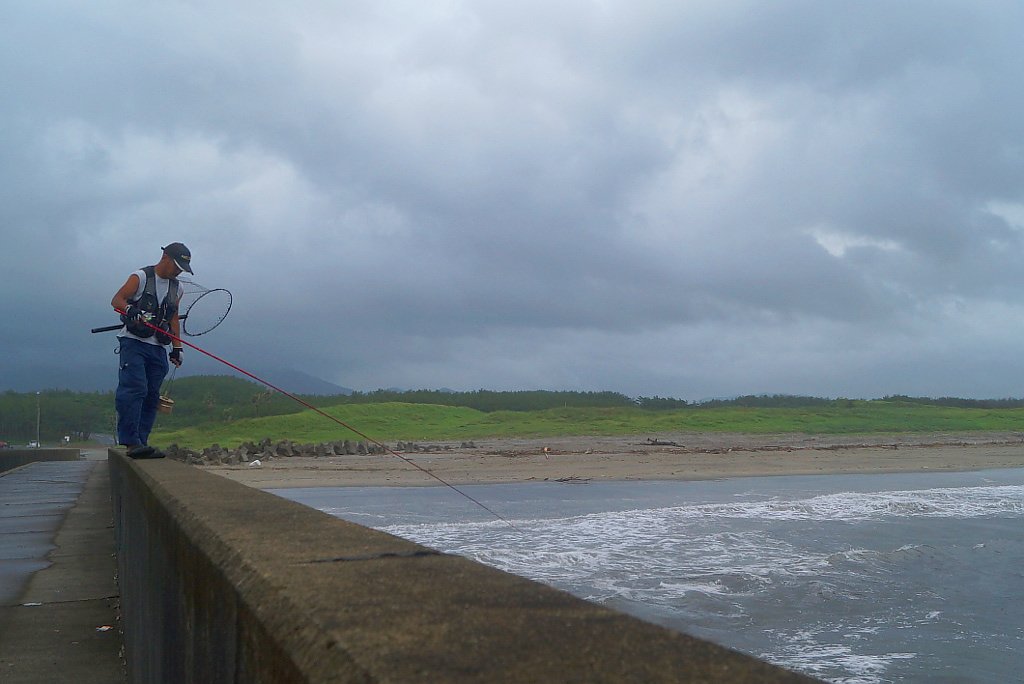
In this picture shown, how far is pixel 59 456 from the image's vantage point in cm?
3806

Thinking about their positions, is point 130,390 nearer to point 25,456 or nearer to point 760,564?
point 760,564

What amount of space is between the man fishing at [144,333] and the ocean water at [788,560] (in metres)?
4.07

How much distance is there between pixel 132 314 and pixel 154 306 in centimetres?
24

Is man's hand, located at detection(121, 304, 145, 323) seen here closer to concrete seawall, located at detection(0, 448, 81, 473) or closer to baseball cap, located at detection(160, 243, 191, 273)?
baseball cap, located at detection(160, 243, 191, 273)

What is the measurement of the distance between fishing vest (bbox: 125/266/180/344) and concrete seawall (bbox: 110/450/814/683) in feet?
16.3

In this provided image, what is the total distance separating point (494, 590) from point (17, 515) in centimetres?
1134

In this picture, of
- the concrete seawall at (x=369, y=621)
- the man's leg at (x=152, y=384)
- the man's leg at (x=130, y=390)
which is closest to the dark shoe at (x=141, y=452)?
the man's leg at (x=130, y=390)

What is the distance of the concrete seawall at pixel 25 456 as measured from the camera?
23.9m

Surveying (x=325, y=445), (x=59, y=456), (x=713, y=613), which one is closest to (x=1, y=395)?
(x=59, y=456)

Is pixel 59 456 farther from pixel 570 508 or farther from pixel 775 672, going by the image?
pixel 775 672

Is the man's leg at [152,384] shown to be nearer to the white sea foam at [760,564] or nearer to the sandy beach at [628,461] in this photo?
the white sea foam at [760,564]

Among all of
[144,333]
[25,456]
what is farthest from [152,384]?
[25,456]

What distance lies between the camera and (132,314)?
24.2 ft

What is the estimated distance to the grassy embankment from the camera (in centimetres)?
4453
